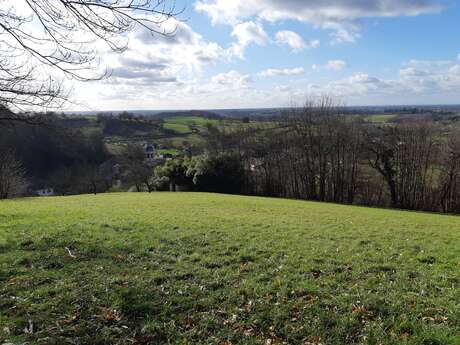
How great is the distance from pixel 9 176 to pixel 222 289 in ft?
142

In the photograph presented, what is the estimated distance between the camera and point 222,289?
5973 millimetres

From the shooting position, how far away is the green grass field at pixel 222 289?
457cm

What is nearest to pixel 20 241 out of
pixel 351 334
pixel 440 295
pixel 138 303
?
pixel 138 303

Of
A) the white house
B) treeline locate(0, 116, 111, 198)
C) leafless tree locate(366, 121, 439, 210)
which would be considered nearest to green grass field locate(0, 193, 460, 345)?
leafless tree locate(366, 121, 439, 210)

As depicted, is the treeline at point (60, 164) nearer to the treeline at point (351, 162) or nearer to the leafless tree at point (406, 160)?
the treeline at point (351, 162)

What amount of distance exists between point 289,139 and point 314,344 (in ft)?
132

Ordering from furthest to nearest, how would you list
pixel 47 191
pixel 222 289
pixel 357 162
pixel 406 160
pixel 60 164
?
1. pixel 60 164
2. pixel 47 191
3. pixel 357 162
4. pixel 406 160
5. pixel 222 289

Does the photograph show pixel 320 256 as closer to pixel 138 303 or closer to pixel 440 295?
pixel 440 295

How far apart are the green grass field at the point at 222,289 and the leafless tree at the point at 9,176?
114 feet

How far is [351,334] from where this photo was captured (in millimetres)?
4602

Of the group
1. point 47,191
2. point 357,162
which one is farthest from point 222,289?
point 47,191

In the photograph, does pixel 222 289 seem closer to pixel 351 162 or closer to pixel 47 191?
pixel 351 162

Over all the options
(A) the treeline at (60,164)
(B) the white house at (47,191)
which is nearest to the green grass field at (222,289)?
(A) the treeline at (60,164)

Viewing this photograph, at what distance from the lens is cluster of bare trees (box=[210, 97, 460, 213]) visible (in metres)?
35.9
